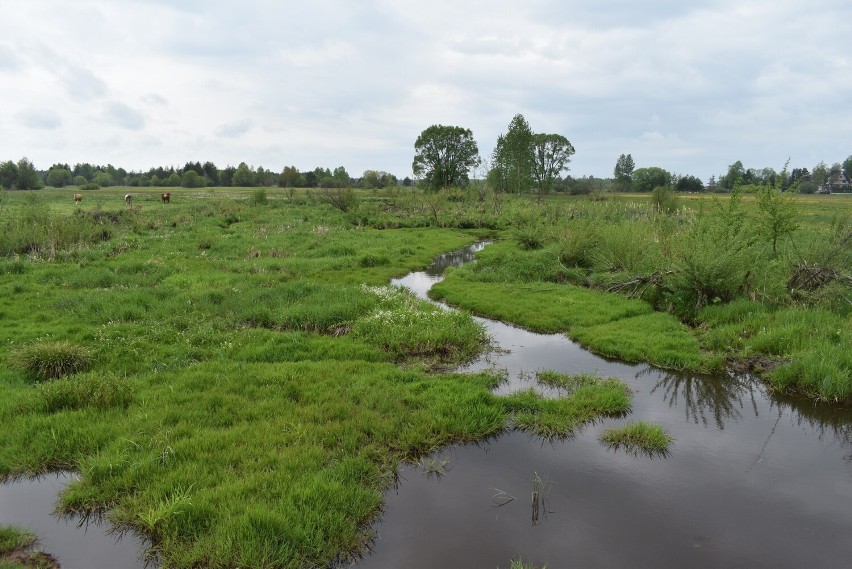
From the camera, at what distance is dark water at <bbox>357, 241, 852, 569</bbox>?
5.89 metres

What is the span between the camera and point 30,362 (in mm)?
10000

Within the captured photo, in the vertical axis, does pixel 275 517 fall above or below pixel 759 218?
below

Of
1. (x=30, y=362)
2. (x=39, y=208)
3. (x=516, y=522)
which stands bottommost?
(x=516, y=522)

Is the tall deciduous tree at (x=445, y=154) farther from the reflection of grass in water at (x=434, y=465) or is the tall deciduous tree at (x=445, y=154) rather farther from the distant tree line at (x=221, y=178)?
the reflection of grass in water at (x=434, y=465)

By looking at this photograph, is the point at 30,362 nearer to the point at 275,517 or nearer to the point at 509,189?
the point at 275,517

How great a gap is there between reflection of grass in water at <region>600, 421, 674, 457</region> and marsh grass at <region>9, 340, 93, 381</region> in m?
10.5

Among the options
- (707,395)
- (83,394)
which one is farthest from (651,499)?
(83,394)

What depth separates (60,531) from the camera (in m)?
6.17

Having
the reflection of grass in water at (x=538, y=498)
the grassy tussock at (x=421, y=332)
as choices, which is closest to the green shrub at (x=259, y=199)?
the grassy tussock at (x=421, y=332)

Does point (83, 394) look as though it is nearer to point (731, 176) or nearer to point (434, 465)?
point (434, 465)

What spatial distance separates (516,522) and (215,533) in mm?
3707

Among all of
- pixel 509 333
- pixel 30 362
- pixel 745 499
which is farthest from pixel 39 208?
pixel 745 499

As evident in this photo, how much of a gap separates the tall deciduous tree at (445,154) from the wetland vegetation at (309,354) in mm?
55961

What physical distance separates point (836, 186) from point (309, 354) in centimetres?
13956
